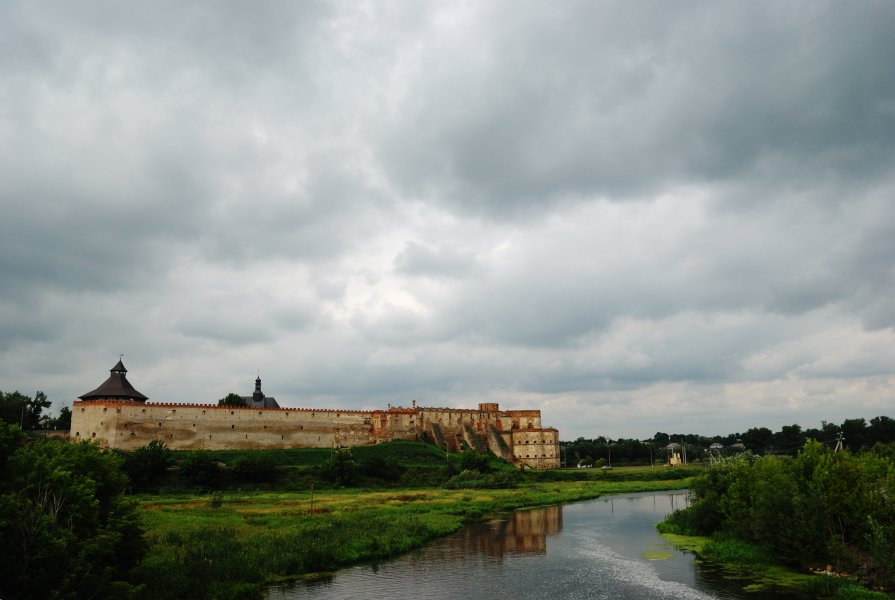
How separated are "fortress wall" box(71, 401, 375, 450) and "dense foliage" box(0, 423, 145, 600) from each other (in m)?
38.8

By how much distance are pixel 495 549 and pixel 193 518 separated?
14393mm

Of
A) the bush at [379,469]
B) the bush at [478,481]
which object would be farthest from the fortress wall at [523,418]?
the bush at [379,469]

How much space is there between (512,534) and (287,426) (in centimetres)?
3529

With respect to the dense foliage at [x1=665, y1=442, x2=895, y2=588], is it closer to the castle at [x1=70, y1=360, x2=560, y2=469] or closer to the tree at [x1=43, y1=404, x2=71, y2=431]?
the castle at [x1=70, y1=360, x2=560, y2=469]

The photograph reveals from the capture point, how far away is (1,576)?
39.6 ft

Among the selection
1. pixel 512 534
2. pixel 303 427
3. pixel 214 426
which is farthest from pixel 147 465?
pixel 512 534

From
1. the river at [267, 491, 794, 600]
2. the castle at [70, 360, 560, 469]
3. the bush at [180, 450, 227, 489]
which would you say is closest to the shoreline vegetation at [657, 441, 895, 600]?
the river at [267, 491, 794, 600]

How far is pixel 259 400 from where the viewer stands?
7238 centimetres

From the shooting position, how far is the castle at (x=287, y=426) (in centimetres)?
5222

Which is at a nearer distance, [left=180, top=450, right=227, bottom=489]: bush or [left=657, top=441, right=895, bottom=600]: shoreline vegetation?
[left=657, top=441, right=895, bottom=600]: shoreline vegetation

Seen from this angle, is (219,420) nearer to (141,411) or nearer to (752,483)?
(141,411)

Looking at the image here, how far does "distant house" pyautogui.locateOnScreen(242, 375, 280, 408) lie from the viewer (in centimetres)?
7225

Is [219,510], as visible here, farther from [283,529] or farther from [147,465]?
[147,465]

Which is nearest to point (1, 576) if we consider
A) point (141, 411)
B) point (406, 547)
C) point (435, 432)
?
point (406, 547)
